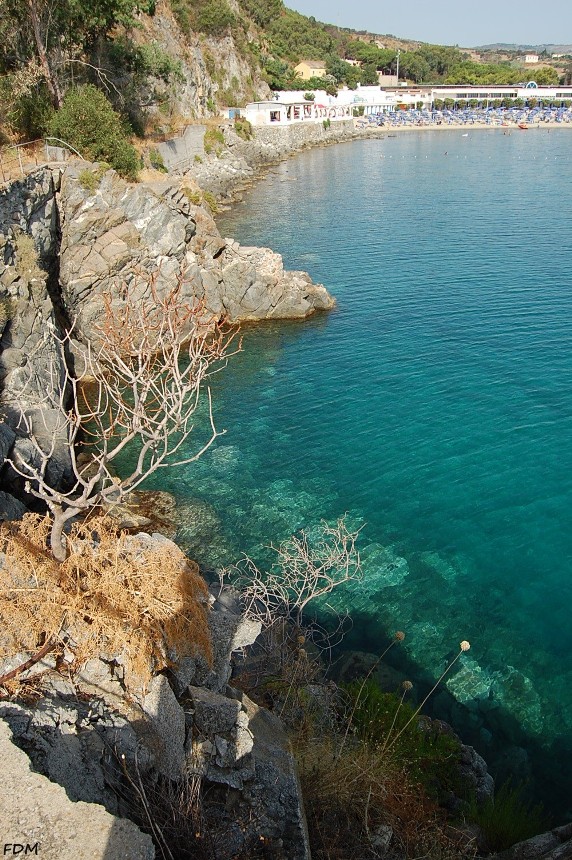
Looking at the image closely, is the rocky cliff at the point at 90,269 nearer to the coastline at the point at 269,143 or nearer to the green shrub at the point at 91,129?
the green shrub at the point at 91,129

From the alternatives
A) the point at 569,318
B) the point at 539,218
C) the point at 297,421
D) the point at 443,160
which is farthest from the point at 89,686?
the point at 443,160

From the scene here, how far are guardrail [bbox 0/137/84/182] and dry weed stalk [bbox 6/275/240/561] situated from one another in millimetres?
8663

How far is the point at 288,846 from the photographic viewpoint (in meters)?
8.52

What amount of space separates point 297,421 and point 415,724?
51.4 feet

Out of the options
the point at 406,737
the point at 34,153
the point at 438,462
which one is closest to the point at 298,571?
the point at 406,737

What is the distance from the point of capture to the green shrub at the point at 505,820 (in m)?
11.5

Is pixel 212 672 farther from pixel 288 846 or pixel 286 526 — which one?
pixel 286 526

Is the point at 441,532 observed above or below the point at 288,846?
below

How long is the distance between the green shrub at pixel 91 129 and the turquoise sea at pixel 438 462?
1388cm

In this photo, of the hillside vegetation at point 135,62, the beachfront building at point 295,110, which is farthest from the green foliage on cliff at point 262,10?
the beachfront building at point 295,110

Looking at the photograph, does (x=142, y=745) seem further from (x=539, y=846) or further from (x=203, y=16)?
(x=203, y=16)

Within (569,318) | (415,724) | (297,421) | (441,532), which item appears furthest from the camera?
(569,318)

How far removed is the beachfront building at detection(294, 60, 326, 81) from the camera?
14938cm

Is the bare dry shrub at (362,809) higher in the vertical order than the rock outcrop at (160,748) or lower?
lower
